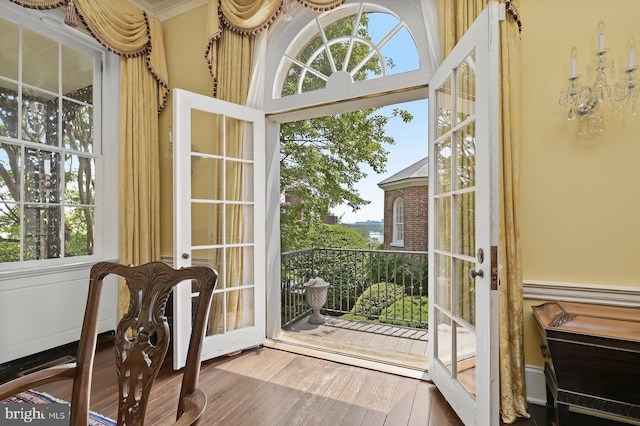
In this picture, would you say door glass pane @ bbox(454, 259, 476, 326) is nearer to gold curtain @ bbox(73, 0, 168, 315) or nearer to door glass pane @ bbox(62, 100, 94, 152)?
gold curtain @ bbox(73, 0, 168, 315)

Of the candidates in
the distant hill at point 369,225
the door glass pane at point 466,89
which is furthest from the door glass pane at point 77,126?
the distant hill at point 369,225

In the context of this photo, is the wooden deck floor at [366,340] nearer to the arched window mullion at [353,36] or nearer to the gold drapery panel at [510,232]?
the gold drapery panel at [510,232]

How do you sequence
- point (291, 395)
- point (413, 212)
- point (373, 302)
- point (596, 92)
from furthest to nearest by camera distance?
point (413, 212)
point (373, 302)
point (291, 395)
point (596, 92)

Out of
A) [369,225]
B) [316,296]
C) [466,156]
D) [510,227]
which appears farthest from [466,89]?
[369,225]

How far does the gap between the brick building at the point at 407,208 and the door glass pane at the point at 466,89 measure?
4859 millimetres

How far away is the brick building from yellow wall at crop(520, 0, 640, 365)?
15.5 ft

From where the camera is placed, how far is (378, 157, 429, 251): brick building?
7.02m

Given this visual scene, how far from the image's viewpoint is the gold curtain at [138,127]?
121 inches

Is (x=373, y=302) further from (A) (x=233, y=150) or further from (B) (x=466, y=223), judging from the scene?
(B) (x=466, y=223)

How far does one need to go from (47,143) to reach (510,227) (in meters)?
3.65

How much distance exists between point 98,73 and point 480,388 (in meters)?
4.03

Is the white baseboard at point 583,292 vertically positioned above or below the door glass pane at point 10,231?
below

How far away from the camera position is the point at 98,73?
3.20m

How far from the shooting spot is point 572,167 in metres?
1.96
